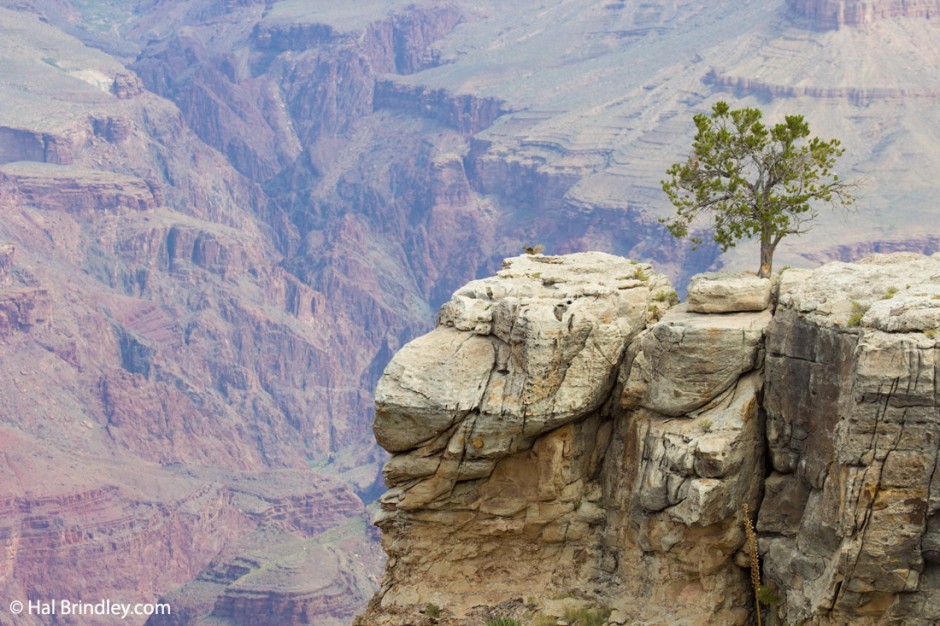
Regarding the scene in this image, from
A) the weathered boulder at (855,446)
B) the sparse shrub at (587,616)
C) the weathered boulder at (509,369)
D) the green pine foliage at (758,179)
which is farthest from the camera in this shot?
the green pine foliage at (758,179)

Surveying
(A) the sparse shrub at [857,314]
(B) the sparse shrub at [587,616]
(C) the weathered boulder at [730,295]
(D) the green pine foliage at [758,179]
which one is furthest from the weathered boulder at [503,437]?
(A) the sparse shrub at [857,314]

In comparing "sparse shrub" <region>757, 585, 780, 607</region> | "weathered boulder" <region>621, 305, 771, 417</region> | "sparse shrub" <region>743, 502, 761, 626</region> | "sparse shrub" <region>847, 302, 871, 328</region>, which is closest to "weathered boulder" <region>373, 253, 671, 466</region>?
"weathered boulder" <region>621, 305, 771, 417</region>

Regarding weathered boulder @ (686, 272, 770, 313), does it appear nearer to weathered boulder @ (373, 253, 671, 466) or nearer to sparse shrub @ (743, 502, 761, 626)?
weathered boulder @ (373, 253, 671, 466)

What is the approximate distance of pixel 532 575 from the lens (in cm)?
5016

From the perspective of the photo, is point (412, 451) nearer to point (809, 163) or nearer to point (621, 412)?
point (621, 412)

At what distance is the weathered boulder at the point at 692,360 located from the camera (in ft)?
152

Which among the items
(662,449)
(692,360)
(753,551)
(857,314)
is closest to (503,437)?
(662,449)

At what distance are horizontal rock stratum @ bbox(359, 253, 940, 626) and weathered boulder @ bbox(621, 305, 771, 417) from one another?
0.06 meters

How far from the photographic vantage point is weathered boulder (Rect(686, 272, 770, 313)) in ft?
156

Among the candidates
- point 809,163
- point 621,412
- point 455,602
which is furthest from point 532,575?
point 809,163

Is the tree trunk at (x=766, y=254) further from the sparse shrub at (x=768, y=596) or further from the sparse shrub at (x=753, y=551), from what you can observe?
the sparse shrub at (x=768, y=596)

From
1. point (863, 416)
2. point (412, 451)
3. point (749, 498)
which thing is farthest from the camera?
point (412, 451)

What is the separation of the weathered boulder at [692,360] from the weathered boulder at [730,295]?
0.98ft

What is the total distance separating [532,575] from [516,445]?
175 inches
